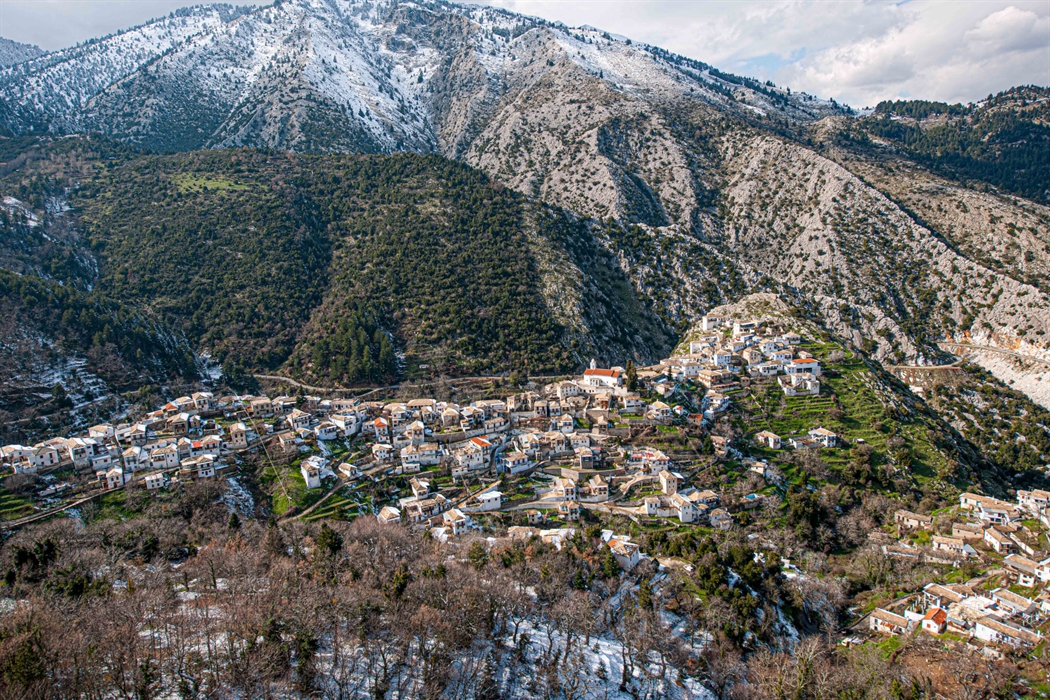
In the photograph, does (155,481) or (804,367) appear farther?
(804,367)

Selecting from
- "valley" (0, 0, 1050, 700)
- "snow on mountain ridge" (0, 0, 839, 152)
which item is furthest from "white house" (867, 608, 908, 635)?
"snow on mountain ridge" (0, 0, 839, 152)

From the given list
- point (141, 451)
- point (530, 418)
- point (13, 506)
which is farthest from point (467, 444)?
point (13, 506)

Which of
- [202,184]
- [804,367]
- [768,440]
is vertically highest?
[202,184]

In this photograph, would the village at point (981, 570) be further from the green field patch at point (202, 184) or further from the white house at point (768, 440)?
the green field patch at point (202, 184)

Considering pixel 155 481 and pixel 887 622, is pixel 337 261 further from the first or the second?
pixel 887 622

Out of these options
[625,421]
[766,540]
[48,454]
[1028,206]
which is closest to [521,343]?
[625,421]

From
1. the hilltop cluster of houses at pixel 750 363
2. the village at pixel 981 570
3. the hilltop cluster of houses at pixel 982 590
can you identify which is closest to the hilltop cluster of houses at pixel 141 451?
the hilltop cluster of houses at pixel 750 363

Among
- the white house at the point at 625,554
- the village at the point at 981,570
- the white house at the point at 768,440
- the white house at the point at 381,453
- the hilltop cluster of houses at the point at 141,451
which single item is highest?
the hilltop cluster of houses at the point at 141,451
